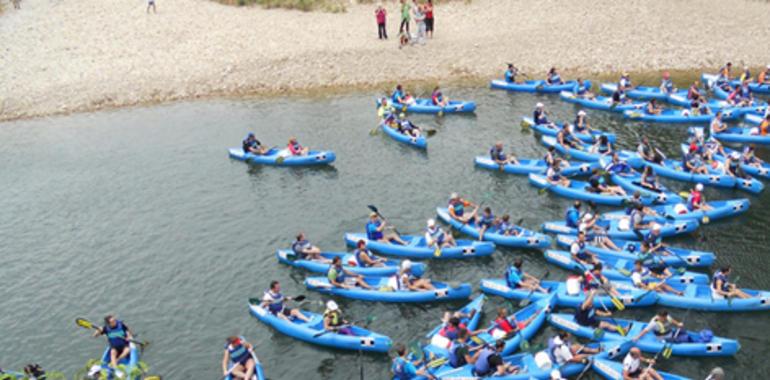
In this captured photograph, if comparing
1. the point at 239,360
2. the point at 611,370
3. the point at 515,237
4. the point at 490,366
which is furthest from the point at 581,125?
the point at 239,360

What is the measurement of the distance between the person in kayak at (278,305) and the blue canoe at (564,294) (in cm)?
675

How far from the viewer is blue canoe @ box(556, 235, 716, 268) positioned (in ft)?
73.9

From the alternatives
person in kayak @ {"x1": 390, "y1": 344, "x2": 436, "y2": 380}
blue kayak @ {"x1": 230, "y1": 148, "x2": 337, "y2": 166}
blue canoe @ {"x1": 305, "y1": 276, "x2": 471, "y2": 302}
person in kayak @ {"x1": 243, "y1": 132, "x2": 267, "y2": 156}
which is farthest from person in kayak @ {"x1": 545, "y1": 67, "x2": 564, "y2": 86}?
person in kayak @ {"x1": 390, "y1": 344, "x2": 436, "y2": 380}

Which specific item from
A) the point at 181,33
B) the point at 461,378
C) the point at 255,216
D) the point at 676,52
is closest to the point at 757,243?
the point at 461,378

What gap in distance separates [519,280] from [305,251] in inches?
331

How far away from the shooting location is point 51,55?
164 feet

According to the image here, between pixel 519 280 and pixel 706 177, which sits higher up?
pixel 706 177

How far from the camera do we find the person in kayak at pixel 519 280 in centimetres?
2155

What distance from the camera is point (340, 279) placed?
74.1 ft

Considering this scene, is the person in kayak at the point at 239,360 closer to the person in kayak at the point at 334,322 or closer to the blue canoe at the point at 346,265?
the person in kayak at the point at 334,322

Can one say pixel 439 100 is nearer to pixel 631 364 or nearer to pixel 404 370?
pixel 404 370

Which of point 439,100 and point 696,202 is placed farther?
point 439,100

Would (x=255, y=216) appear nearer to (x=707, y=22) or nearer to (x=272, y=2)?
(x=272, y=2)

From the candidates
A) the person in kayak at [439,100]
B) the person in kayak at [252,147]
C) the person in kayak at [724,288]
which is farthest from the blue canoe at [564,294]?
the person in kayak at [439,100]
